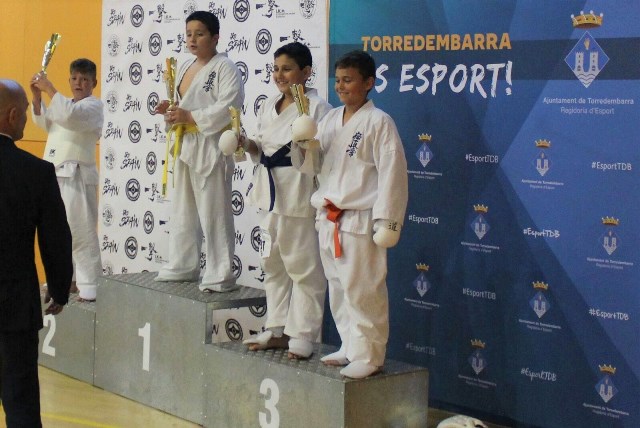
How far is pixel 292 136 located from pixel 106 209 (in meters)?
3.14

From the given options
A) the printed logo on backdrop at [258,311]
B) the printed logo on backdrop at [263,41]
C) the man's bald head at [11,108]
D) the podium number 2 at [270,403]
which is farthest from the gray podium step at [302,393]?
the printed logo on backdrop at [263,41]

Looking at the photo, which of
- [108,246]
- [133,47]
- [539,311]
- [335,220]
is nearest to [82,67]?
[133,47]

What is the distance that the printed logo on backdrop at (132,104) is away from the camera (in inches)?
257

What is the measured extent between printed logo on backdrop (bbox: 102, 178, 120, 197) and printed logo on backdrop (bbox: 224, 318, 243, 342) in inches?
59.5

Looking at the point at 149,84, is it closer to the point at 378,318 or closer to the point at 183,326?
the point at 183,326

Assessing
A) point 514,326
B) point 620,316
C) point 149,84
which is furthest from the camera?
point 149,84

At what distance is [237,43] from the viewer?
5773mm

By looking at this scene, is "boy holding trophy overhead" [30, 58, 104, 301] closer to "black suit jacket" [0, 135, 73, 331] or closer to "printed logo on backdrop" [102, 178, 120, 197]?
"printed logo on backdrop" [102, 178, 120, 197]

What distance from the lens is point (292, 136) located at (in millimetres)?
4023

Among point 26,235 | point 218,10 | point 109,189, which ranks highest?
point 218,10

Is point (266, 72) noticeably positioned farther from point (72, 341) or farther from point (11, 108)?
point (11, 108)

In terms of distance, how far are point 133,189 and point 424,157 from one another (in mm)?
2552

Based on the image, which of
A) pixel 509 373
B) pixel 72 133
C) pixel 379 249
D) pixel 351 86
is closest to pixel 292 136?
pixel 351 86

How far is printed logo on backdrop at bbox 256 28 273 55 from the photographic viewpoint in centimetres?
556
